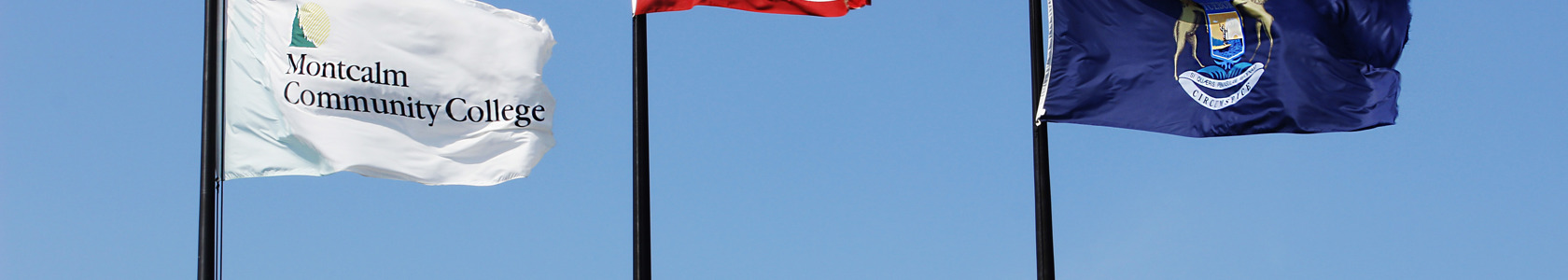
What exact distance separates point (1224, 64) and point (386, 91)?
7740mm

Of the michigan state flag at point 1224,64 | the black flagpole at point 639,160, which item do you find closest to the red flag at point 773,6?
the black flagpole at point 639,160

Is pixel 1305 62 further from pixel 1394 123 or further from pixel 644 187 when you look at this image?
pixel 644 187

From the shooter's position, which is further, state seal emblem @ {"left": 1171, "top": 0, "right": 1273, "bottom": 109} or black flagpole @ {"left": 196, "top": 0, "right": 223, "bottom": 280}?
state seal emblem @ {"left": 1171, "top": 0, "right": 1273, "bottom": 109}

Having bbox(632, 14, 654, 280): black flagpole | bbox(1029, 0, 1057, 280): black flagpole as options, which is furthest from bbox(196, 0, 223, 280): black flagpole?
bbox(1029, 0, 1057, 280): black flagpole

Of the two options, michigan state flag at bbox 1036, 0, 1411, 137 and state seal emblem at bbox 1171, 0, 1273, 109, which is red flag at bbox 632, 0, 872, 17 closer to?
michigan state flag at bbox 1036, 0, 1411, 137

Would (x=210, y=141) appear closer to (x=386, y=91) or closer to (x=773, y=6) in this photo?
(x=386, y=91)

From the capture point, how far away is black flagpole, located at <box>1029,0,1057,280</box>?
16125 mm

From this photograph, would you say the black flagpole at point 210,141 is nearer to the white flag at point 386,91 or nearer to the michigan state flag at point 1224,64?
the white flag at point 386,91

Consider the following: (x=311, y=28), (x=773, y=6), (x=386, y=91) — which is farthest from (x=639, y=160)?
(x=311, y=28)

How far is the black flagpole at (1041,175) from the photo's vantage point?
52.9 feet

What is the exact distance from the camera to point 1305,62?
19109mm

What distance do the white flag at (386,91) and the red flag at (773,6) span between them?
2.00 m

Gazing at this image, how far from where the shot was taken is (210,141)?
15.8 m

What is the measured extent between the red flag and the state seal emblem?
119 inches
